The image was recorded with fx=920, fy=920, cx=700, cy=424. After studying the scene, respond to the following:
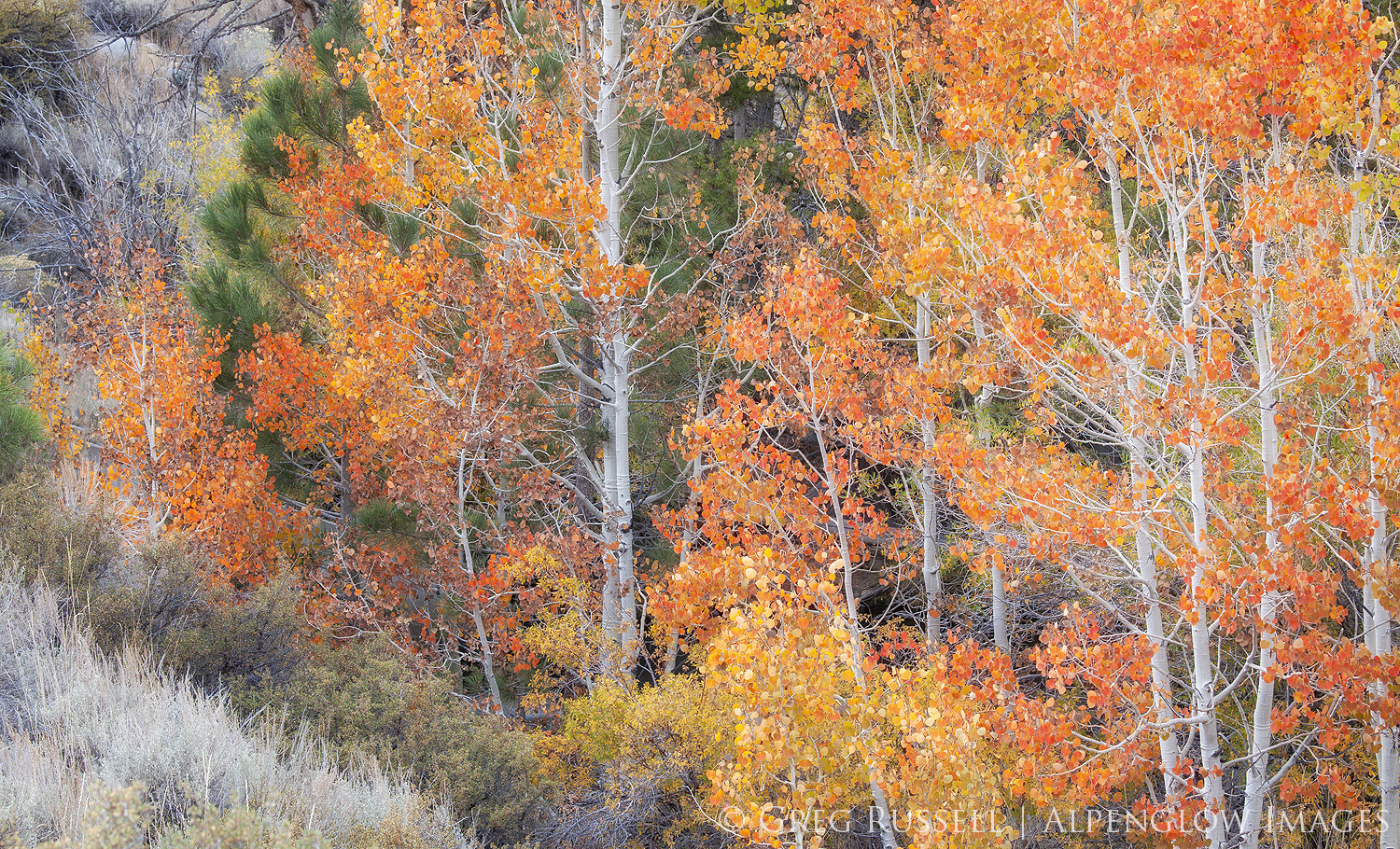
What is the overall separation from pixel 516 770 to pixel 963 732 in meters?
3.59

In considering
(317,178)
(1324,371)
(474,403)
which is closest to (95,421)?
(317,178)

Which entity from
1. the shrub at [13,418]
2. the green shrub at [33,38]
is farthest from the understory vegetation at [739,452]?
the green shrub at [33,38]

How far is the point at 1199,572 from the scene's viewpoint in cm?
677

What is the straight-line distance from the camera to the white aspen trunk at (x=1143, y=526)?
6820 mm

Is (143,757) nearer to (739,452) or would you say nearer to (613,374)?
(739,452)

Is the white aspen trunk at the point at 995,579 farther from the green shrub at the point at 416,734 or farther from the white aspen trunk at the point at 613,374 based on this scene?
the green shrub at the point at 416,734

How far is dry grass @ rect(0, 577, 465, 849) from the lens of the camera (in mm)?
4207

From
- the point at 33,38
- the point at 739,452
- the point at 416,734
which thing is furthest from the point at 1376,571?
the point at 33,38

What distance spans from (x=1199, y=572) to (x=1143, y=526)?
49 centimetres

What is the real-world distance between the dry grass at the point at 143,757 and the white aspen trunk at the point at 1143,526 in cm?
539

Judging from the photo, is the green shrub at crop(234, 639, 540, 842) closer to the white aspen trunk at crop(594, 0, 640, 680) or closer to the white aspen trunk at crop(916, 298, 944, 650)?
the white aspen trunk at crop(594, 0, 640, 680)

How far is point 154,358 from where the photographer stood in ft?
34.3

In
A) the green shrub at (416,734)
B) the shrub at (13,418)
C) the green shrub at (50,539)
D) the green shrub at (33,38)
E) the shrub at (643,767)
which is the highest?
the green shrub at (33,38)

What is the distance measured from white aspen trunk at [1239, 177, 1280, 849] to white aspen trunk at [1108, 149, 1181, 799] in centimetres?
56
